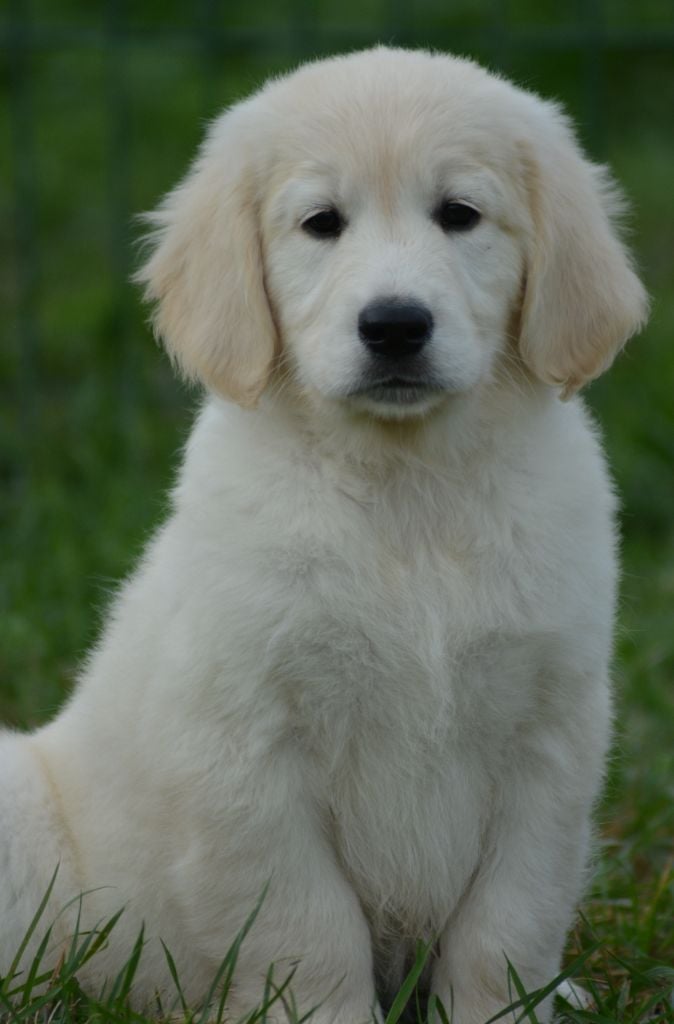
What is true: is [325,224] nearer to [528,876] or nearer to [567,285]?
[567,285]

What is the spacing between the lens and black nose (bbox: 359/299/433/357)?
3424mm

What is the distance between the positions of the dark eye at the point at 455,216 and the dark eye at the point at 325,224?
0.21 meters

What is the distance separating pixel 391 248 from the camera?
138 inches

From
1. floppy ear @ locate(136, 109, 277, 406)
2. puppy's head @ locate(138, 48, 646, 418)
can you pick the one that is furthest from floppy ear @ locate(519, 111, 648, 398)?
floppy ear @ locate(136, 109, 277, 406)

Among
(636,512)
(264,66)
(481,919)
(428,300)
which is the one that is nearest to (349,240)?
(428,300)

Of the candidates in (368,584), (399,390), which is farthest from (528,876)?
(399,390)

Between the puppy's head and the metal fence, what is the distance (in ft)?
13.6

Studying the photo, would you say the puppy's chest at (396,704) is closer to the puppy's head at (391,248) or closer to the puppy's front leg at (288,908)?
the puppy's front leg at (288,908)

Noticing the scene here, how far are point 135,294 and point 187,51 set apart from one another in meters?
3.33

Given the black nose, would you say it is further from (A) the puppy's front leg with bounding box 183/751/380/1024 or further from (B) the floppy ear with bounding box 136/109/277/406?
(A) the puppy's front leg with bounding box 183/751/380/1024

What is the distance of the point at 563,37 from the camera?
8.01 meters

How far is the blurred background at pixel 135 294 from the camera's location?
573 cm

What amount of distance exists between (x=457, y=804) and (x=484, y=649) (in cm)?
35

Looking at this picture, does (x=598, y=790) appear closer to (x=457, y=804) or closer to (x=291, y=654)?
(x=457, y=804)
